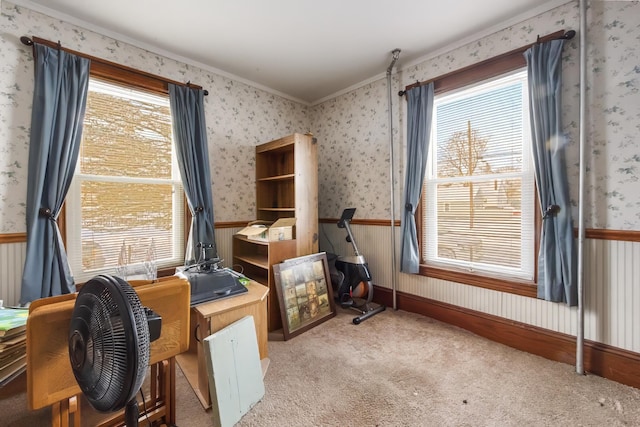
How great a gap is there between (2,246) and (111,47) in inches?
67.2

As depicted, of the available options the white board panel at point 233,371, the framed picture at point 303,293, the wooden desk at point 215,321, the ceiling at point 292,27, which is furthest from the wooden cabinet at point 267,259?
the ceiling at point 292,27

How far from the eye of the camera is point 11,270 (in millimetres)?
1941

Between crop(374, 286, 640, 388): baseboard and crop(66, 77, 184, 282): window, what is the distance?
255 cm

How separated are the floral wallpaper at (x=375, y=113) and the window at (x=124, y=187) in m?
0.31

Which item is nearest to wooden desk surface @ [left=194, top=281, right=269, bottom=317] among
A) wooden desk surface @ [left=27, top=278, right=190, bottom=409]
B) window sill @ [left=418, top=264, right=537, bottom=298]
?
wooden desk surface @ [left=27, top=278, right=190, bottom=409]

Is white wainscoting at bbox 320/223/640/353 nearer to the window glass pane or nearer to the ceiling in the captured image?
the ceiling

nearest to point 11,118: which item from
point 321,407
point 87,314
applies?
point 87,314

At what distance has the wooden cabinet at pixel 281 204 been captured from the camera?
2646 mm

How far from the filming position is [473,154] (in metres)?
2.52

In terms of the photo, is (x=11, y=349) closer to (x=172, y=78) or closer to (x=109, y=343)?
(x=109, y=343)

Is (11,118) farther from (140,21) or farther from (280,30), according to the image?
(280,30)

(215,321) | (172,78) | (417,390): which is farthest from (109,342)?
(172,78)

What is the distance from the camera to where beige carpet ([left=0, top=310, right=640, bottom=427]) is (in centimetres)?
151

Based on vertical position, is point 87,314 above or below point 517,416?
above
